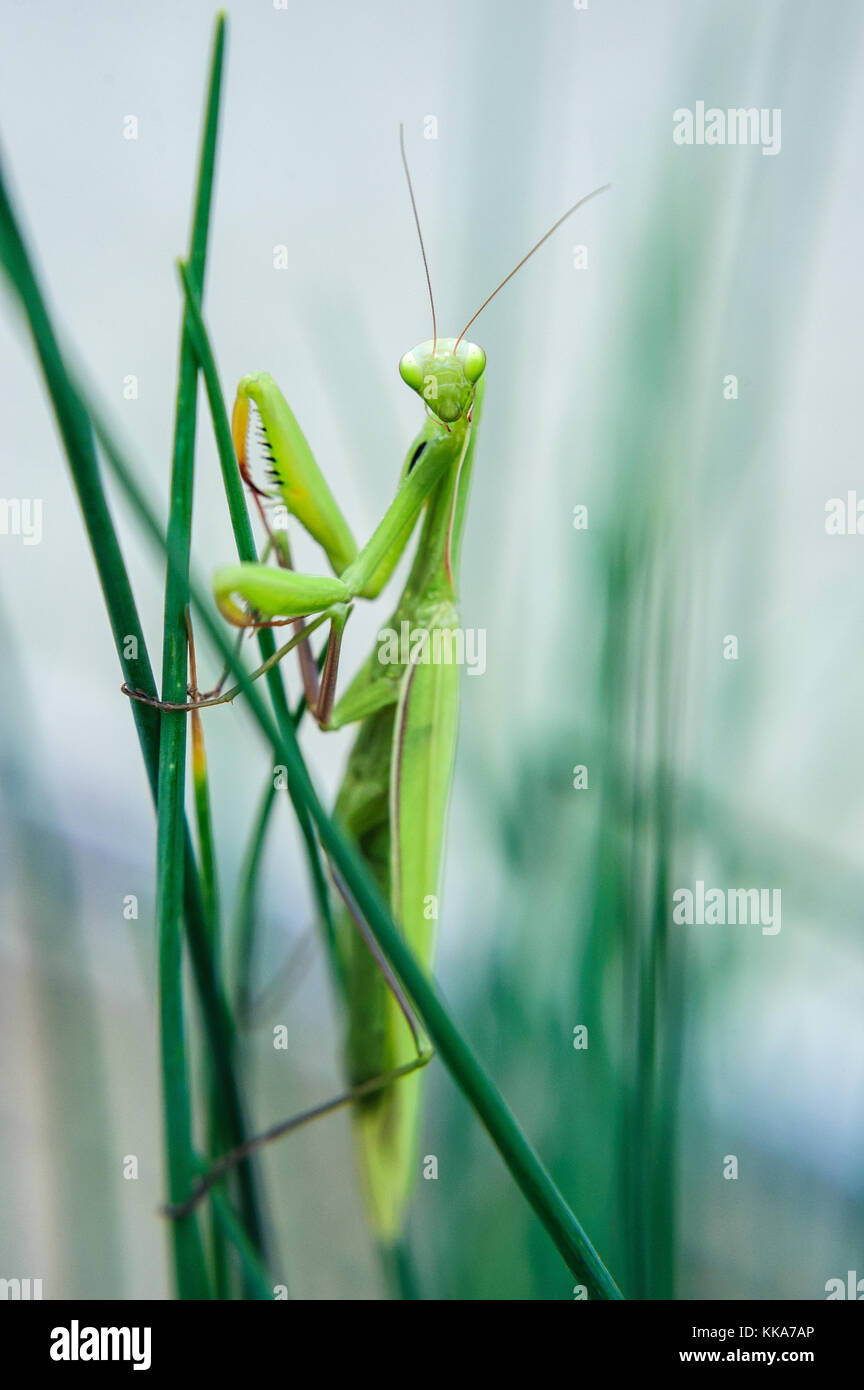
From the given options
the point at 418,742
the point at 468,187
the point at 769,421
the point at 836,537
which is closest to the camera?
the point at 418,742

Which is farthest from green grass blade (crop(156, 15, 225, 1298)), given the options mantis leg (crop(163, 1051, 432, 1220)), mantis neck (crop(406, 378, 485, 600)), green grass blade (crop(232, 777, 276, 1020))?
mantis neck (crop(406, 378, 485, 600))

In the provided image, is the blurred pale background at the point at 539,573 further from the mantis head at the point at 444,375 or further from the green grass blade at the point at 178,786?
the green grass blade at the point at 178,786

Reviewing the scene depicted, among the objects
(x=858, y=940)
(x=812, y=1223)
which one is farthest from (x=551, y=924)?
(x=812, y=1223)

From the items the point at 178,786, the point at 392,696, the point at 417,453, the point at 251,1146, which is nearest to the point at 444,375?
the point at 417,453

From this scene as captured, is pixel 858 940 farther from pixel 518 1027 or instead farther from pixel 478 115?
pixel 478 115

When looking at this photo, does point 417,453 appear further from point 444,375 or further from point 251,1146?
point 251,1146

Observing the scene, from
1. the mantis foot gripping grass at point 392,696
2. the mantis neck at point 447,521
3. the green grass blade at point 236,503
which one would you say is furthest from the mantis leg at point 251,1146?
the mantis neck at point 447,521

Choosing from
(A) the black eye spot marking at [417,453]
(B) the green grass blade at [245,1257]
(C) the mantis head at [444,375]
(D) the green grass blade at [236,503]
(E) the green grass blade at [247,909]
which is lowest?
(B) the green grass blade at [245,1257]

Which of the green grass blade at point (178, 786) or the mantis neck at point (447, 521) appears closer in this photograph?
the green grass blade at point (178, 786)
